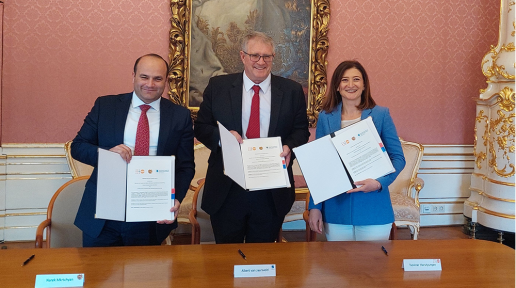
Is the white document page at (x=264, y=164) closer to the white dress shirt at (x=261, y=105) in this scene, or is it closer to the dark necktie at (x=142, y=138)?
the white dress shirt at (x=261, y=105)

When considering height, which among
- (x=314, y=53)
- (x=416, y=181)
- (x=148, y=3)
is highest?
(x=148, y=3)

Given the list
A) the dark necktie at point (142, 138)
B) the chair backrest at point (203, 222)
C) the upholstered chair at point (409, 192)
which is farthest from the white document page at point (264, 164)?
the upholstered chair at point (409, 192)

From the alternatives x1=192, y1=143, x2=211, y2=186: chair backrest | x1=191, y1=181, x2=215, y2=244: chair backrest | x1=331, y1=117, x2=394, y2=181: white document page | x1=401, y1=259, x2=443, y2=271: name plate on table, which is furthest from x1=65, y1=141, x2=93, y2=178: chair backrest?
x1=401, y1=259, x2=443, y2=271: name plate on table

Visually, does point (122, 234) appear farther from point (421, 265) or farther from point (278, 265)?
point (421, 265)

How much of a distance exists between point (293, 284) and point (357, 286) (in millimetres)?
230

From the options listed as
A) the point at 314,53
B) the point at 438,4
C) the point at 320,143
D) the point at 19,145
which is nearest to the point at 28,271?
the point at 320,143

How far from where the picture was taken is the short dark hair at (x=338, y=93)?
2623mm

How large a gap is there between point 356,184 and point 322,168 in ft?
0.60

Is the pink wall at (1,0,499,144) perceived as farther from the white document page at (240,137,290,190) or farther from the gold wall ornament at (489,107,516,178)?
the white document page at (240,137,290,190)

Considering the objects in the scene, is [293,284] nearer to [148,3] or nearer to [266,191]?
[266,191]

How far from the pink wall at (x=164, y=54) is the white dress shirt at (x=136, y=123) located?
102 inches

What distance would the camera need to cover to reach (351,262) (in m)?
2.05

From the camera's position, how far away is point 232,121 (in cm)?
269

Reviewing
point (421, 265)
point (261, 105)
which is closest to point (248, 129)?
point (261, 105)
